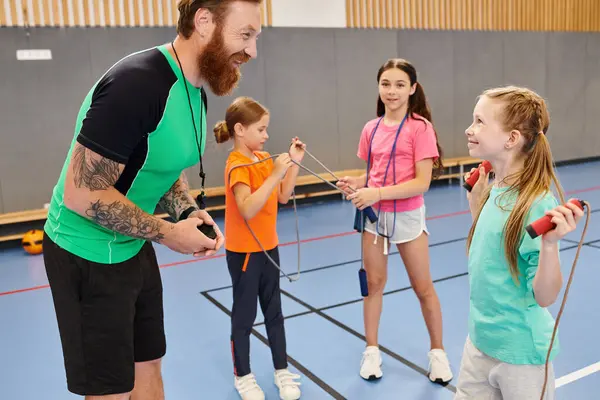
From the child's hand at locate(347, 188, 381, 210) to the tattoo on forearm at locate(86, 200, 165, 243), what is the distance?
3.64ft

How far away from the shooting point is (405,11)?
8.16 meters

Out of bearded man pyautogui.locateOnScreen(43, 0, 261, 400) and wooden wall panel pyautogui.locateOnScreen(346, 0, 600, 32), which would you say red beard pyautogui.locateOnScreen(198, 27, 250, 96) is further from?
wooden wall panel pyautogui.locateOnScreen(346, 0, 600, 32)

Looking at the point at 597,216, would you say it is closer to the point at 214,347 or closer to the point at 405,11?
the point at 405,11

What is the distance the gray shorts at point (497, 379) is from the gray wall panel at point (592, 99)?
9.75 meters

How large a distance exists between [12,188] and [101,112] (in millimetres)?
5188

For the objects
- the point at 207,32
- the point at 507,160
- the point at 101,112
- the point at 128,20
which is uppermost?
the point at 128,20

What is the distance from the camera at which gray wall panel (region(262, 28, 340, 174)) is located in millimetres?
7156

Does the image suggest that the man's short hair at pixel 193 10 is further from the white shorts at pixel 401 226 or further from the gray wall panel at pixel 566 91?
the gray wall panel at pixel 566 91

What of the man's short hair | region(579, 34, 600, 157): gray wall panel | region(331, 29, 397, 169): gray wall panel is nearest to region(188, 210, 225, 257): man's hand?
the man's short hair

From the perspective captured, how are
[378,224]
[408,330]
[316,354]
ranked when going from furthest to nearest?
[408,330] < [316,354] < [378,224]

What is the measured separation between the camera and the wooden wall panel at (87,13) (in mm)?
5715

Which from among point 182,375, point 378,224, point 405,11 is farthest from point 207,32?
point 405,11

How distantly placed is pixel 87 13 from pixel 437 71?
5042 mm

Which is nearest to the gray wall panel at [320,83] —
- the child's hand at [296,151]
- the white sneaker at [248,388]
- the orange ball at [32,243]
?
the orange ball at [32,243]
